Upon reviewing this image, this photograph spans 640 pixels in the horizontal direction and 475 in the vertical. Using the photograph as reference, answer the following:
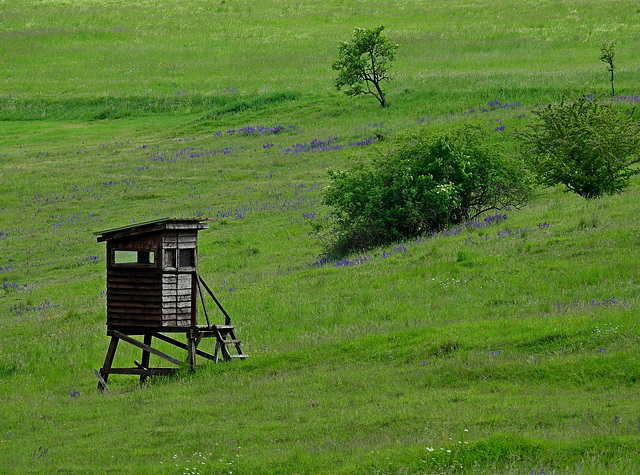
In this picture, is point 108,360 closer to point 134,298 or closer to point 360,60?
point 134,298

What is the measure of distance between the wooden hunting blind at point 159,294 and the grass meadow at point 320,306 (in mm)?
793

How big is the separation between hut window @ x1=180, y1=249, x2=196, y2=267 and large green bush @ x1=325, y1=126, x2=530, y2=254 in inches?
420

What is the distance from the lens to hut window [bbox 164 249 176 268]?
19.7 metres

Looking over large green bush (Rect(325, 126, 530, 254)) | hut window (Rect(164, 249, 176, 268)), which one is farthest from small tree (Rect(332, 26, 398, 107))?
hut window (Rect(164, 249, 176, 268))

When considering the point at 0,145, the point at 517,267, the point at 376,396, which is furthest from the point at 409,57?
the point at 376,396

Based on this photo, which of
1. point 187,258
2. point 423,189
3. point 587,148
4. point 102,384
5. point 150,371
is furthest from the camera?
point 423,189

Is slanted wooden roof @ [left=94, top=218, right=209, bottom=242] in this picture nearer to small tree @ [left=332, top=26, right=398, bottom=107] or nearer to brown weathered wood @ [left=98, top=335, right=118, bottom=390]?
brown weathered wood @ [left=98, top=335, right=118, bottom=390]

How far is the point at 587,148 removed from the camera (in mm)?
28000

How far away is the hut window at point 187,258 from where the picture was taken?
65.8ft

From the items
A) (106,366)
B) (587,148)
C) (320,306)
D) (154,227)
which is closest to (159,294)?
(154,227)

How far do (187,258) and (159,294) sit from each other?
1259 millimetres

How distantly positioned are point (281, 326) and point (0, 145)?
53.0m

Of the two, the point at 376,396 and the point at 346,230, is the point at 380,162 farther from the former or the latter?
the point at 376,396

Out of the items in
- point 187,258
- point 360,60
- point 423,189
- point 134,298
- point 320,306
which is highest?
point 360,60
